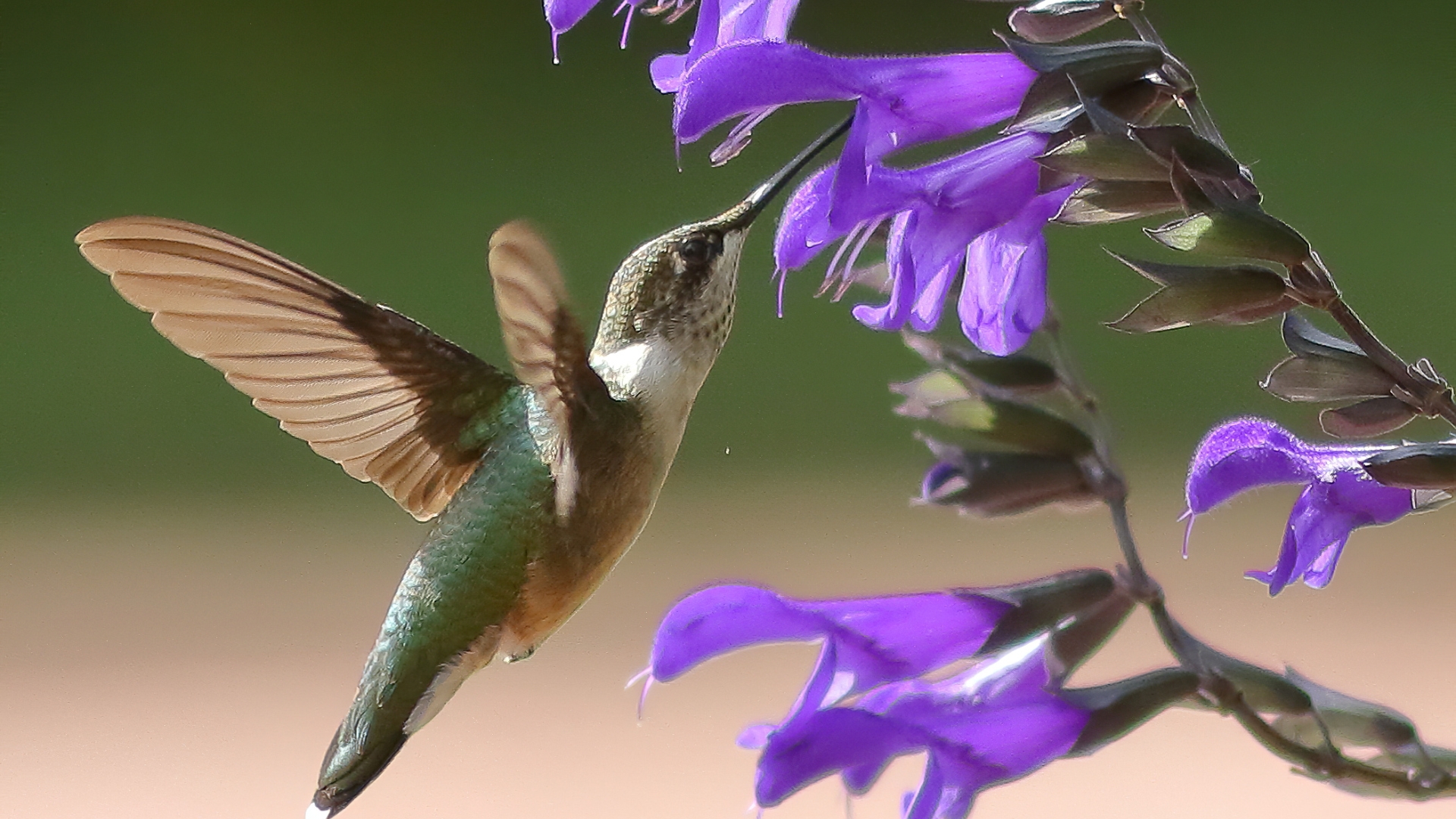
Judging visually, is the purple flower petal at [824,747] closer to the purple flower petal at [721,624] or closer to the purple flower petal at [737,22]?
the purple flower petal at [721,624]

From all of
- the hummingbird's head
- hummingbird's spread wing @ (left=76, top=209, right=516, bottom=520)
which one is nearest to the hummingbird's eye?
the hummingbird's head

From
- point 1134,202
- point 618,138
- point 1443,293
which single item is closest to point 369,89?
point 618,138

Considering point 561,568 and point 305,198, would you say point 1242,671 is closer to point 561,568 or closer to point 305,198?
point 561,568

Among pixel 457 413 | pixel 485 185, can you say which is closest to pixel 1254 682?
pixel 457 413

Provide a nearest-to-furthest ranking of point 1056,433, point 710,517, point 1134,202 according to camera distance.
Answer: point 1134,202 → point 1056,433 → point 710,517

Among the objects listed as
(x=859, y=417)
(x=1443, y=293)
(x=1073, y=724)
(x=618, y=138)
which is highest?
(x=1073, y=724)

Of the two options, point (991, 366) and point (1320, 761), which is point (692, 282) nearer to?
point (991, 366)
